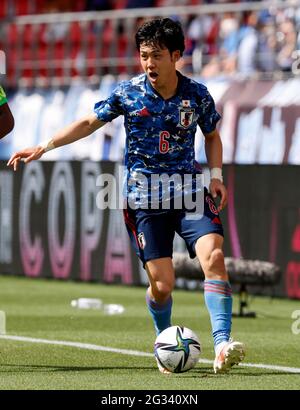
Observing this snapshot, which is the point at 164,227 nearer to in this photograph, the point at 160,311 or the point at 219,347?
the point at 160,311

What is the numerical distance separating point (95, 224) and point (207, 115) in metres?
10.7

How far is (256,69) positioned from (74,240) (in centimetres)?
397

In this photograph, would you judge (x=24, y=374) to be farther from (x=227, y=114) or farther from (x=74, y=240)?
(x=74, y=240)

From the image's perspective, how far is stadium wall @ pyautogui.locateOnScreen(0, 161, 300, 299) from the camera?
1786cm

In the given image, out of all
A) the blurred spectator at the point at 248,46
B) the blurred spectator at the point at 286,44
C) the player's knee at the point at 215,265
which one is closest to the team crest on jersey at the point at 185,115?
the player's knee at the point at 215,265

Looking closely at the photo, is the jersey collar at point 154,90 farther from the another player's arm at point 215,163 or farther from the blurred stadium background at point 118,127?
the blurred stadium background at point 118,127

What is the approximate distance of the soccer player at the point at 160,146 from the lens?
969 cm

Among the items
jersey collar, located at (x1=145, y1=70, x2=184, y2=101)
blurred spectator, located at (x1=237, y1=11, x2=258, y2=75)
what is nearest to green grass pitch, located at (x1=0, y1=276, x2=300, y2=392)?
jersey collar, located at (x1=145, y1=70, x2=184, y2=101)

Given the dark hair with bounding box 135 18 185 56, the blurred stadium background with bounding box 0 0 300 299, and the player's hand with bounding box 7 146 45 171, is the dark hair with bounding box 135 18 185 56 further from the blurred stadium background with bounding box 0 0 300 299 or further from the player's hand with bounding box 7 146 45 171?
the blurred stadium background with bounding box 0 0 300 299

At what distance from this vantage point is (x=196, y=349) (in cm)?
962

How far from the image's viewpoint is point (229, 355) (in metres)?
9.13

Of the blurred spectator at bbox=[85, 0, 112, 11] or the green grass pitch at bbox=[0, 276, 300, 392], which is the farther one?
the blurred spectator at bbox=[85, 0, 112, 11]

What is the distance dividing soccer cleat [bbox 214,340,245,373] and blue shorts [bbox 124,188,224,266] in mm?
893

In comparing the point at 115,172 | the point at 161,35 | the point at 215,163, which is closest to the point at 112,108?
the point at 161,35
